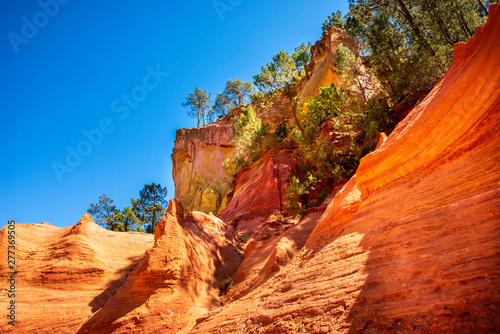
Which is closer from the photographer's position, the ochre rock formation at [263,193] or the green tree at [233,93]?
the ochre rock formation at [263,193]

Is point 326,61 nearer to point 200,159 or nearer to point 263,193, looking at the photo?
point 263,193

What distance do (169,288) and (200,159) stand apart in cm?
3992

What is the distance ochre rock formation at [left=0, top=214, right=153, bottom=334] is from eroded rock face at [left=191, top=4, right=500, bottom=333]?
5.42 m

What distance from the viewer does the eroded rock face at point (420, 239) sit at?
402cm

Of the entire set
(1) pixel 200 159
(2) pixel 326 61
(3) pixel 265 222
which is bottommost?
(3) pixel 265 222

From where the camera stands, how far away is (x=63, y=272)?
11.2 m

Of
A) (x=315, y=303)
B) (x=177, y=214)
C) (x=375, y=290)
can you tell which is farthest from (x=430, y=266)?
(x=177, y=214)

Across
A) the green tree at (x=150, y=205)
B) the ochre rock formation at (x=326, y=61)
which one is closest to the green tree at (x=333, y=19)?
the ochre rock formation at (x=326, y=61)

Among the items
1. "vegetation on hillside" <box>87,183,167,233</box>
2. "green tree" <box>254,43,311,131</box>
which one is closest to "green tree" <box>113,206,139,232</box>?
"vegetation on hillside" <box>87,183,167,233</box>

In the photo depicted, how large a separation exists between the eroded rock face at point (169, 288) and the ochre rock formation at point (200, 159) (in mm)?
30482

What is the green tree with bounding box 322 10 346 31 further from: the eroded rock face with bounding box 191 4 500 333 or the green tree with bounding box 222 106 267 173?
the eroded rock face with bounding box 191 4 500 333

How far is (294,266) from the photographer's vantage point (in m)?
7.79

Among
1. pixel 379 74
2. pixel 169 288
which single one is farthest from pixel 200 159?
pixel 169 288

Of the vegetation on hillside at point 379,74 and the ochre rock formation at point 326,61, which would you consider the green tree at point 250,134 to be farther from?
the ochre rock formation at point 326,61
